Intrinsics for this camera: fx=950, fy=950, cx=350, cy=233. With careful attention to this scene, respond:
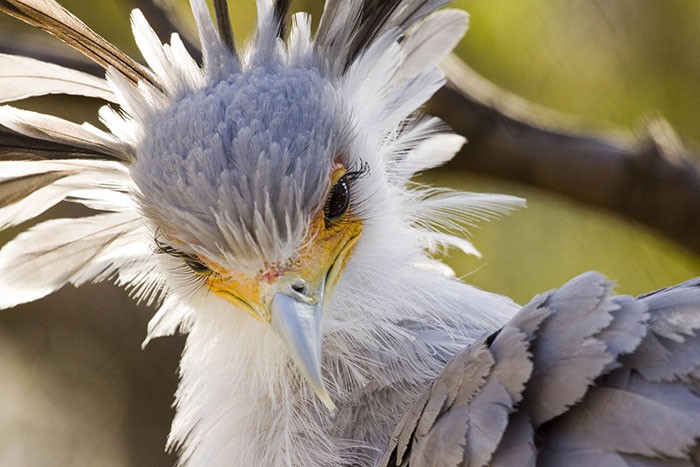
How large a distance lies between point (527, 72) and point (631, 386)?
243cm

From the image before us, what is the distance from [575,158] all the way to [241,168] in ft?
4.57

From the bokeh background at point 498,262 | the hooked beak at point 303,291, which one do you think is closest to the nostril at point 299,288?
the hooked beak at point 303,291

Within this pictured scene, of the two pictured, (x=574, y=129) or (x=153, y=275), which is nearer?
(x=153, y=275)

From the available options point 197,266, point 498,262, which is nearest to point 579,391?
point 197,266

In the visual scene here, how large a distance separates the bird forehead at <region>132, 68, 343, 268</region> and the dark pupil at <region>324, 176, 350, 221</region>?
0.13 feet

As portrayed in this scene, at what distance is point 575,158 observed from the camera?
8.52 ft

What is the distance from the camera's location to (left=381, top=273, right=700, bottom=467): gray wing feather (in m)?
1.20

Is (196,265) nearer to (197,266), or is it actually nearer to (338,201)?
(197,266)

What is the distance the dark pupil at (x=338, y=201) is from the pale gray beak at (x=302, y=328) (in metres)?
0.17

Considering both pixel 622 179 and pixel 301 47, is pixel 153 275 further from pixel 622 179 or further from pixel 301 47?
pixel 622 179

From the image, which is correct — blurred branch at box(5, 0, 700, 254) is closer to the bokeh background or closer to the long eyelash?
the bokeh background

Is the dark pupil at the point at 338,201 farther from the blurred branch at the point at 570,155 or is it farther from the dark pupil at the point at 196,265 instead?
the blurred branch at the point at 570,155

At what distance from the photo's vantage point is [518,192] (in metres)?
3.00

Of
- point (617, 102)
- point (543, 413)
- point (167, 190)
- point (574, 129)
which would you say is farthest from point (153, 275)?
point (617, 102)
